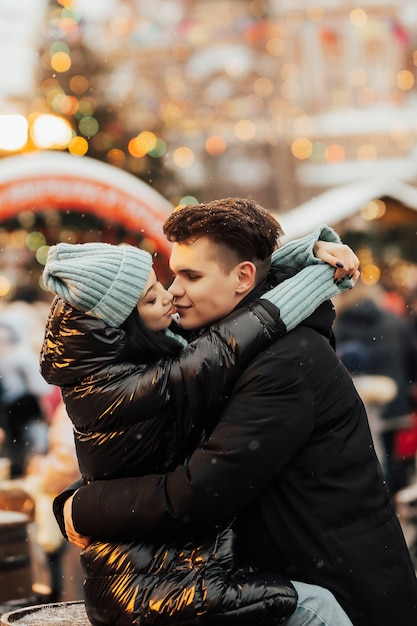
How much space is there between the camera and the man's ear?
279 cm

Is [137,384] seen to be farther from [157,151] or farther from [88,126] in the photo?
[157,151]

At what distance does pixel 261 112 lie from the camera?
772 inches

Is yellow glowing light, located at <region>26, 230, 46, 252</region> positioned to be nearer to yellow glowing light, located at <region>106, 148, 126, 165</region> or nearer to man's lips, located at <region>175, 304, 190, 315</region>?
yellow glowing light, located at <region>106, 148, 126, 165</region>

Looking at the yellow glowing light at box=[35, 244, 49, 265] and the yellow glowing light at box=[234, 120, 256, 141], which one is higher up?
the yellow glowing light at box=[35, 244, 49, 265]

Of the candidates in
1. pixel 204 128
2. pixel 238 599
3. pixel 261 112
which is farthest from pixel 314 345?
pixel 261 112

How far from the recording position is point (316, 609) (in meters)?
2.54

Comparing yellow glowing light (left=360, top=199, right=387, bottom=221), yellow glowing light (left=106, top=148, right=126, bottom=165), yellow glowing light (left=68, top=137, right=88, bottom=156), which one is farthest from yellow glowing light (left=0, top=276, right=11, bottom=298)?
yellow glowing light (left=360, top=199, right=387, bottom=221)

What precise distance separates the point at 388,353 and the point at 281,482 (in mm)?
5634

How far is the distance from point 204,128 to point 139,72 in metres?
2.52

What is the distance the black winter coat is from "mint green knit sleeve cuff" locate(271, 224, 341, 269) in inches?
10.2

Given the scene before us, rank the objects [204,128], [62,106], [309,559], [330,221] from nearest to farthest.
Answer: [309,559]
[330,221]
[62,106]
[204,128]

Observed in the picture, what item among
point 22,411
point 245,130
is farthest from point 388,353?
point 245,130

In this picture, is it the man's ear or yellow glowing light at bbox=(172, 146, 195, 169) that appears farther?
yellow glowing light at bbox=(172, 146, 195, 169)

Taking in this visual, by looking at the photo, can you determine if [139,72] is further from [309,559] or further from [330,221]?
[309,559]
